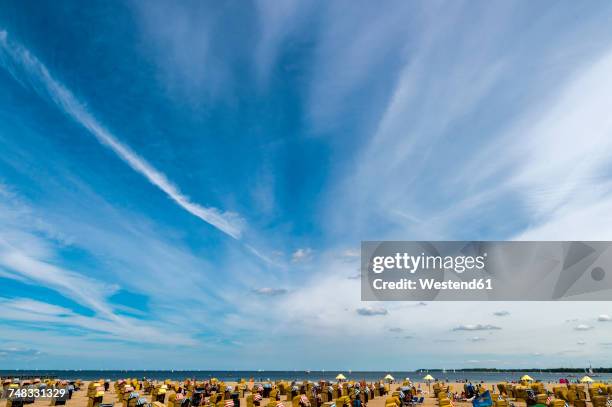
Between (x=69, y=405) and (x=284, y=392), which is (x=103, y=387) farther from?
(x=284, y=392)

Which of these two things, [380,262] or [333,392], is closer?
[333,392]

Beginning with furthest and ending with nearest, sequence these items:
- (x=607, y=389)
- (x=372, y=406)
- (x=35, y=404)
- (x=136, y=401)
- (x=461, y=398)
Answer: (x=461, y=398), (x=607, y=389), (x=372, y=406), (x=35, y=404), (x=136, y=401)

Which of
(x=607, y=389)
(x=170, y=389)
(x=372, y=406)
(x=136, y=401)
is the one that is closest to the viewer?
(x=136, y=401)

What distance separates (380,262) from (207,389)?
15.8 meters

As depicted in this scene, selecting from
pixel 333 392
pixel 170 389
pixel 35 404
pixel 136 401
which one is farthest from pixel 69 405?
pixel 333 392

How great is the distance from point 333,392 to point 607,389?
1815cm

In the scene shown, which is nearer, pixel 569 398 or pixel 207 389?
pixel 569 398

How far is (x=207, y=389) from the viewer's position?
99.8ft

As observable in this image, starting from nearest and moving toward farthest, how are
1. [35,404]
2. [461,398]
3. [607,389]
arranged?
1. [35,404]
2. [607,389]
3. [461,398]

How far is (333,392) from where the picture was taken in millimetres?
26641

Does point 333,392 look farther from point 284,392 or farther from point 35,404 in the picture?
point 35,404

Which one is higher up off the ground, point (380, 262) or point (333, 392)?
point (380, 262)

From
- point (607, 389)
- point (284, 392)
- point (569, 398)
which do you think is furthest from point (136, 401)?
point (607, 389)

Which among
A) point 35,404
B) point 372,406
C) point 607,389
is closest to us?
point 35,404
